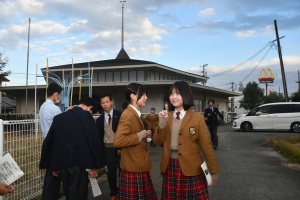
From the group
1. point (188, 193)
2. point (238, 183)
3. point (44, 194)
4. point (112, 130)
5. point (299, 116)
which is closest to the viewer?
point (188, 193)

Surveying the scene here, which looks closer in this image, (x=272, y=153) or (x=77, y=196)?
(x=77, y=196)

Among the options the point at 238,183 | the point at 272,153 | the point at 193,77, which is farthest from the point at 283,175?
the point at 193,77

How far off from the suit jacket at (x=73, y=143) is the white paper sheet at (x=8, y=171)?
50 centimetres

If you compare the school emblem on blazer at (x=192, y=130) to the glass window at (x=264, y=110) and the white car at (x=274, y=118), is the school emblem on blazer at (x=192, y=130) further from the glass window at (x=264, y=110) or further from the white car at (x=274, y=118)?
the glass window at (x=264, y=110)

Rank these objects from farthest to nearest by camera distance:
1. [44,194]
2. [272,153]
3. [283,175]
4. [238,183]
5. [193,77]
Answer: [193,77] → [272,153] → [283,175] → [238,183] → [44,194]

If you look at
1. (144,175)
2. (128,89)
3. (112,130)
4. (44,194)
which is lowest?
(44,194)

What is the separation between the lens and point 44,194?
430 centimetres

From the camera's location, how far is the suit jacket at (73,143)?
3928 mm

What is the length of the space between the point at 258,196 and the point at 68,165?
12.0 feet

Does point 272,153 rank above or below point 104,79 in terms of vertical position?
below

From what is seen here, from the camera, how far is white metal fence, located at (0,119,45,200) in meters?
5.02

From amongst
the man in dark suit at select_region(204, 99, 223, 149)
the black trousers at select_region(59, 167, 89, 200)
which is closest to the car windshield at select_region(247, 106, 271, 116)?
the man in dark suit at select_region(204, 99, 223, 149)

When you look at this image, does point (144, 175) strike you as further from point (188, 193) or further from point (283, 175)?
point (283, 175)

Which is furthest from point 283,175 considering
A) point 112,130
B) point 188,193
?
point 188,193
